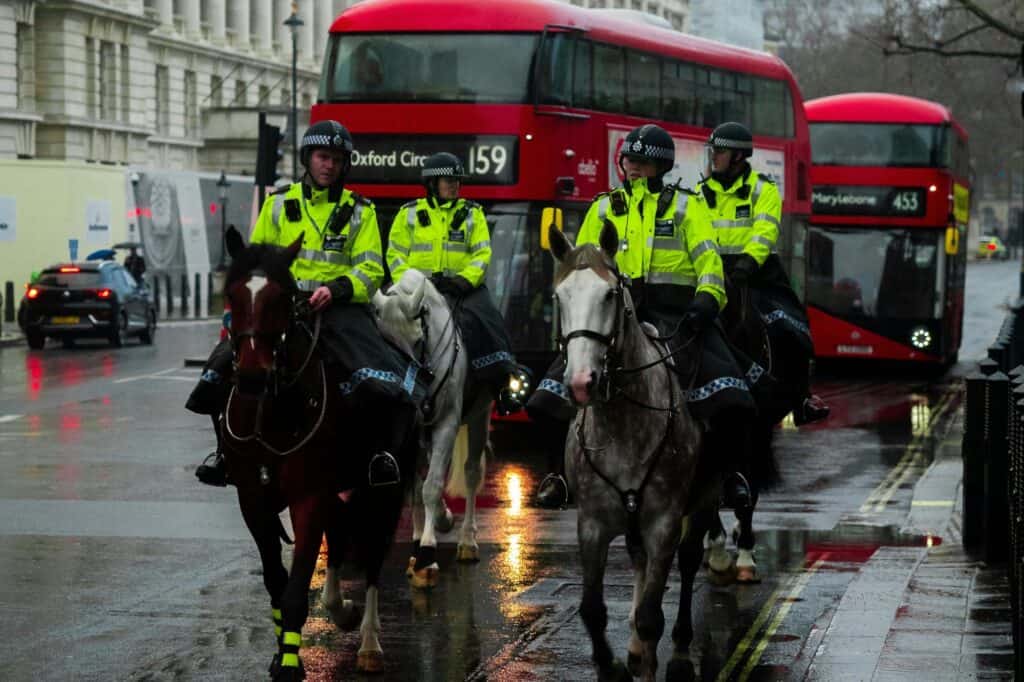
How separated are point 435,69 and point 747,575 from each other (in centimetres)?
937

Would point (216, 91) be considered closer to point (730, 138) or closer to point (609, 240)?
point (730, 138)

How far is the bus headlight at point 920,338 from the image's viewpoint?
98.7ft

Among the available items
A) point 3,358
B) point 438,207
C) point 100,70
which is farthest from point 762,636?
point 100,70

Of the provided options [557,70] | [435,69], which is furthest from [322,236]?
[557,70]

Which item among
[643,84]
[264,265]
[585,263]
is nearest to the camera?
[585,263]

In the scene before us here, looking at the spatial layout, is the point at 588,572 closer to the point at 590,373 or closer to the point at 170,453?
the point at 590,373

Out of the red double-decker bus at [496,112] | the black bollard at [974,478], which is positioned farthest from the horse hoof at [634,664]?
the red double-decker bus at [496,112]

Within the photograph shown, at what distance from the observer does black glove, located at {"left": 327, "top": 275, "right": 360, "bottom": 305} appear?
8.66m

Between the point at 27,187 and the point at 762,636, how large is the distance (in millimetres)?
38271

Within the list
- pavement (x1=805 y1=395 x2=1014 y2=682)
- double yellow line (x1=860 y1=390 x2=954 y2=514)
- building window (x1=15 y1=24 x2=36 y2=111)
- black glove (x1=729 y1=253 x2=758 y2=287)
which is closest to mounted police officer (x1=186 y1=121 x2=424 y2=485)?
black glove (x1=729 y1=253 x2=758 y2=287)

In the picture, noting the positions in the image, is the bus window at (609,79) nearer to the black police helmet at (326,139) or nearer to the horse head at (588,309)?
the black police helmet at (326,139)

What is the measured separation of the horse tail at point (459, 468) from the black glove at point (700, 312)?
4123mm

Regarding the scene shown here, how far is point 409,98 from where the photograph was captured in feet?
63.2

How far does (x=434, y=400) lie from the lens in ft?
38.2
